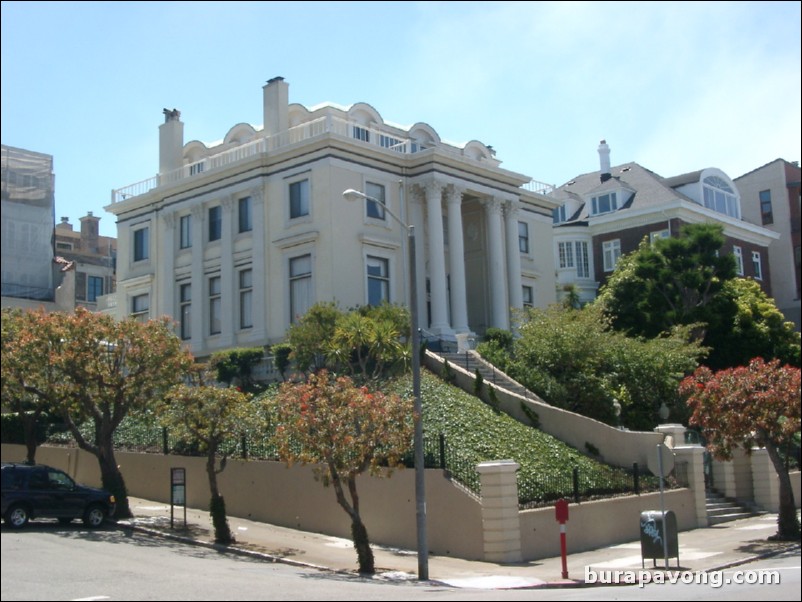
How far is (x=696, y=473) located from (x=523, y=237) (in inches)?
807

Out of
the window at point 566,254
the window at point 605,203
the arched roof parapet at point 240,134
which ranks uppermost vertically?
the arched roof parapet at point 240,134

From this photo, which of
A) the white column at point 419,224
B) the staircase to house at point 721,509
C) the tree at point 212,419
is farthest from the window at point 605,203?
the tree at point 212,419

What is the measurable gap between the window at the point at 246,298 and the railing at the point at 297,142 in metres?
4.73

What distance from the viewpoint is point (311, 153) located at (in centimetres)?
3684

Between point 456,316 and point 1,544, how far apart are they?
76.2ft

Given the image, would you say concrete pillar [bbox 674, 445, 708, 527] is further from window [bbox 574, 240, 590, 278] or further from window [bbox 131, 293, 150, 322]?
window [bbox 574, 240, 590, 278]

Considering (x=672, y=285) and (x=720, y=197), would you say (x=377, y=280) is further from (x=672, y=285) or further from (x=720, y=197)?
(x=720, y=197)

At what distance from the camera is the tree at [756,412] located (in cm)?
2164

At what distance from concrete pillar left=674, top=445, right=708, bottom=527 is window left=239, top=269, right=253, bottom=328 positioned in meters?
18.4

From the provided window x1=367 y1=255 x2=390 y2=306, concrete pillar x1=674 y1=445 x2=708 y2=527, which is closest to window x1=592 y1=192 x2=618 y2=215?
window x1=367 y1=255 x2=390 y2=306

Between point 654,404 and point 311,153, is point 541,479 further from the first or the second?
point 311,153

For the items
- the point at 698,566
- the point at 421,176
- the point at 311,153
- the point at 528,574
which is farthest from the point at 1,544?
the point at 421,176

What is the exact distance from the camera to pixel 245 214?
39.3 meters

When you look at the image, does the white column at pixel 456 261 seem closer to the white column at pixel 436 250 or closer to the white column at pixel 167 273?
the white column at pixel 436 250
